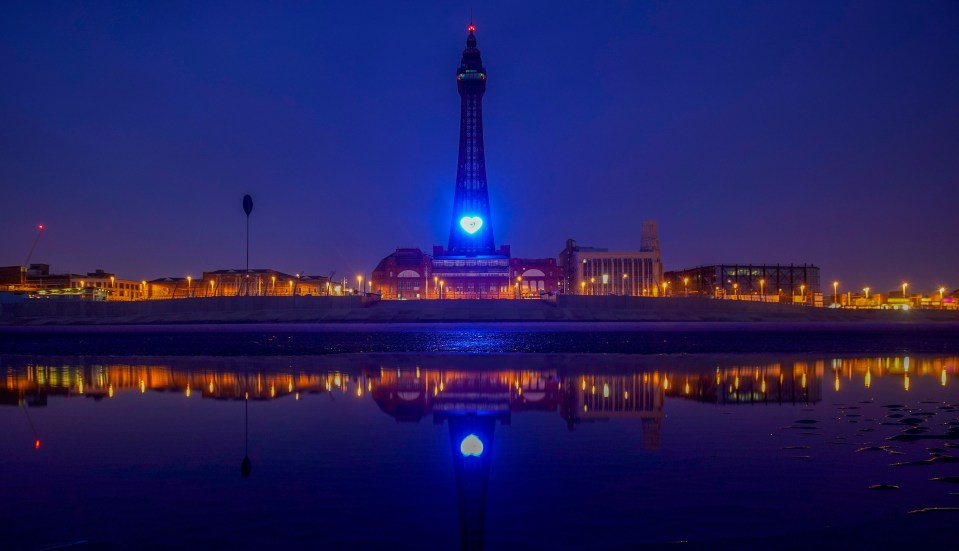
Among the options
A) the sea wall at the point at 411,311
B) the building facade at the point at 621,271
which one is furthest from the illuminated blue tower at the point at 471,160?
the sea wall at the point at 411,311

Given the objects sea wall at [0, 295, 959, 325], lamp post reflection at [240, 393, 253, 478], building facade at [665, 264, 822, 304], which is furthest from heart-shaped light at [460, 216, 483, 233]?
lamp post reflection at [240, 393, 253, 478]

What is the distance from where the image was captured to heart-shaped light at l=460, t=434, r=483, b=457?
26.0ft

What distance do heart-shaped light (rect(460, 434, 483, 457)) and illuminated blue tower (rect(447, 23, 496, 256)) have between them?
126145mm

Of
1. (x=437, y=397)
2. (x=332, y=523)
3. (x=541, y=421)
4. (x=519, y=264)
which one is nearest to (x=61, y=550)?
(x=332, y=523)

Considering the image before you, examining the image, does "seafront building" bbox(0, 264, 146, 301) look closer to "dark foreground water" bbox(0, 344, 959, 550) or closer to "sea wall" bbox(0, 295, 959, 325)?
"sea wall" bbox(0, 295, 959, 325)

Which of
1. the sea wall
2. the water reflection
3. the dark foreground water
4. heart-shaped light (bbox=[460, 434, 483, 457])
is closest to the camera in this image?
the dark foreground water

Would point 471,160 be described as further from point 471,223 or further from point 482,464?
point 482,464

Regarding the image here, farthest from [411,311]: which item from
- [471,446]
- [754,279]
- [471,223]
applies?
[754,279]

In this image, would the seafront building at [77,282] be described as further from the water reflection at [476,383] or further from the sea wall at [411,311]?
the water reflection at [476,383]

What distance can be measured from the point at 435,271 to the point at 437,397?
127m

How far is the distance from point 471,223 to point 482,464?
421 ft

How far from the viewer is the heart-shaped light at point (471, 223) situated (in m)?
134

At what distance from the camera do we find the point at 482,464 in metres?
7.37

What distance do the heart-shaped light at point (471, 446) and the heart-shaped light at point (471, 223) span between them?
414 feet
